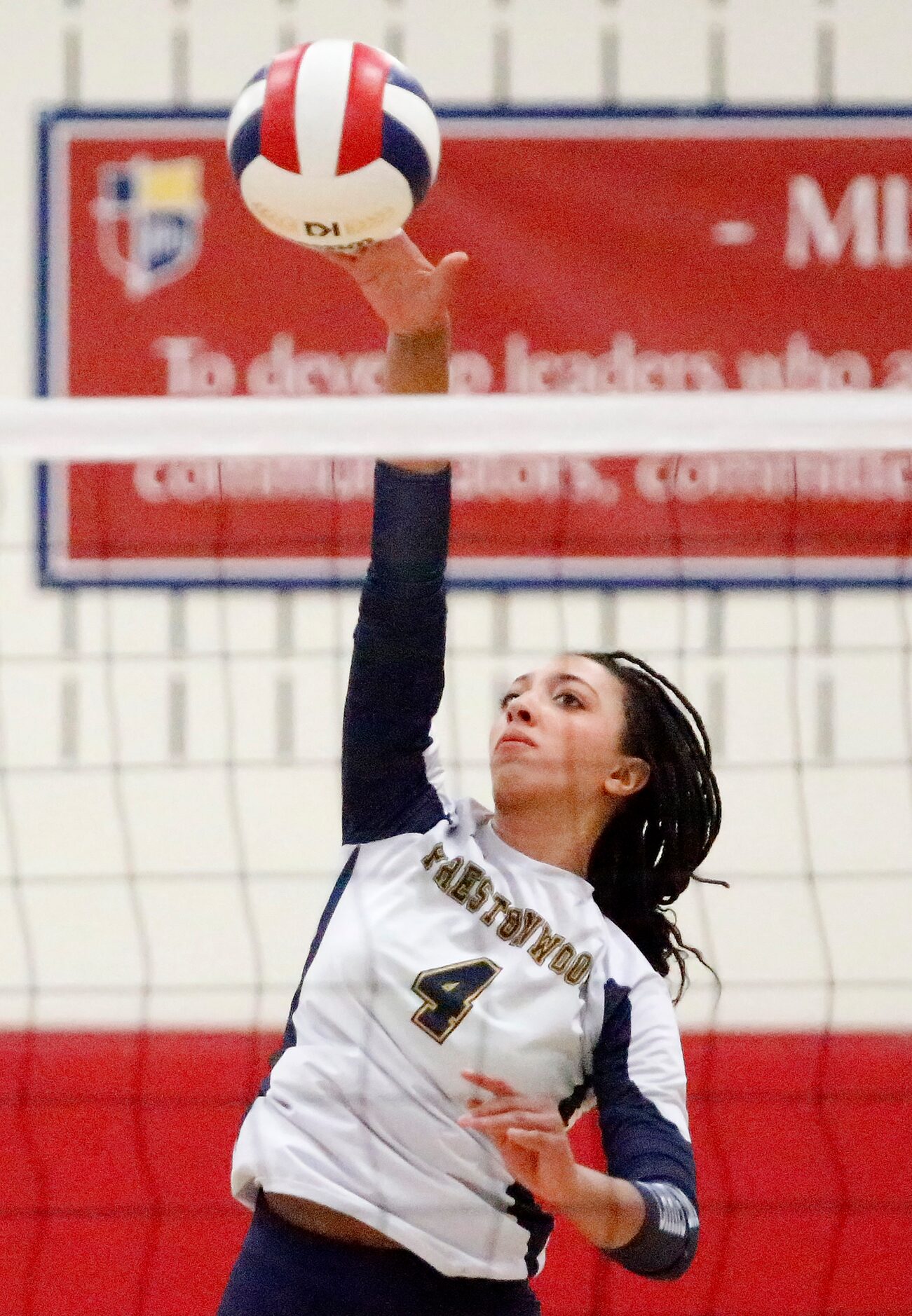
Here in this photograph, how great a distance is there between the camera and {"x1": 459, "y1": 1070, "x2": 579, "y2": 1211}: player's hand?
1447mm

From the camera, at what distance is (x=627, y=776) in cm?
195

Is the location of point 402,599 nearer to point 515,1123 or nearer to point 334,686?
point 515,1123

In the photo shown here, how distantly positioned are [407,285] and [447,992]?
2.63 ft

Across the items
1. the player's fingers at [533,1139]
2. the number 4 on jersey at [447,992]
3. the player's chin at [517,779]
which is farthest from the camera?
the player's chin at [517,779]

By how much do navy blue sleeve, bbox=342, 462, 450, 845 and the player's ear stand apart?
0.85 ft

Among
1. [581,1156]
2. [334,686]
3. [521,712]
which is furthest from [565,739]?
[334,686]

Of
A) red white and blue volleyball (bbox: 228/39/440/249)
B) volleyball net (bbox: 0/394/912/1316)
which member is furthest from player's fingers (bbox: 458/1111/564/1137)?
volleyball net (bbox: 0/394/912/1316)

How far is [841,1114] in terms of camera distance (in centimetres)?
293

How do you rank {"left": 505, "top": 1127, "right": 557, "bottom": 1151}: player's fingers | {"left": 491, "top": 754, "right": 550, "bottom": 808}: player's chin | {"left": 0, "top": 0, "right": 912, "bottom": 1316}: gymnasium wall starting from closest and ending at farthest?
{"left": 505, "top": 1127, "right": 557, "bottom": 1151}: player's fingers → {"left": 491, "top": 754, "right": 550, "bottom": 808}: player's chin → {"left": 0, "top": 0, "right": 912, "bottom": 1316}: gymnasium wall

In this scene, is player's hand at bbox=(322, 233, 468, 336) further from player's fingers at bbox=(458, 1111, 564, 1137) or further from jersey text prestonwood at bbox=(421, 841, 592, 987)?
player's fingers at bbox=(458, 1111, 564, 1137)

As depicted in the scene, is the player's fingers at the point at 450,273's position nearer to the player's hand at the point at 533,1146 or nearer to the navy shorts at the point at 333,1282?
the player's hand at the point at 533,1146

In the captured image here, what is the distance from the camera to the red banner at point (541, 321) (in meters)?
3.94

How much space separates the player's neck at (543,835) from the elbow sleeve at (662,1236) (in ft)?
1.44

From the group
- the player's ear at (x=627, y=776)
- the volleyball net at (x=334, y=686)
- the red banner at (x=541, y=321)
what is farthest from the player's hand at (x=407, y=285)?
the red banner at (x=541, y=321)
